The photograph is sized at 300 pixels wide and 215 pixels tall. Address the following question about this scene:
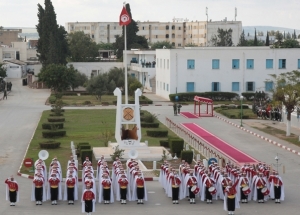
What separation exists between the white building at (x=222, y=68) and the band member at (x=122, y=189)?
42.7m

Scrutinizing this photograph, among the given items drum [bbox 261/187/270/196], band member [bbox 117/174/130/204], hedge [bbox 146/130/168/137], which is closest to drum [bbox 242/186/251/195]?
drum [bbox 261/187/270/196]

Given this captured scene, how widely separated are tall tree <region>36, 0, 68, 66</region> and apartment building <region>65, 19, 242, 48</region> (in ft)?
191

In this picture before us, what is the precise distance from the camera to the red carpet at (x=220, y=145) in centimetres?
3354

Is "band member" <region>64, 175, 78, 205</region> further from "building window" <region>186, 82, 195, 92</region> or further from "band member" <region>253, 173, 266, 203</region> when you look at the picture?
"building window" <region>186, 82, 195, 92</region>

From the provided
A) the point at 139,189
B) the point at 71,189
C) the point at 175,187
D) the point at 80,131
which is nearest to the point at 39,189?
the point at 71,189

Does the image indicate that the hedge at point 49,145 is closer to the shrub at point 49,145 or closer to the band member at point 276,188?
the shrub at point 49,145

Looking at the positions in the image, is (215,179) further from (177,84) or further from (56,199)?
(177,84)

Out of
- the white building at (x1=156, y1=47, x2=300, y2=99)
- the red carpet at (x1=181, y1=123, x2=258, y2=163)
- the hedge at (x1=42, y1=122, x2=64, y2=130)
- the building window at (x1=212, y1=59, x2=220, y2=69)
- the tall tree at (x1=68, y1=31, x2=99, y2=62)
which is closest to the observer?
the red carpet at (x1=181, y1=123, x2=258, y2=163)

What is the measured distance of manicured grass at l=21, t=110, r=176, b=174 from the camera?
1390 inches

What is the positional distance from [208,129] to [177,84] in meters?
22.1

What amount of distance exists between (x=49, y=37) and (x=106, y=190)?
6299 centimetres

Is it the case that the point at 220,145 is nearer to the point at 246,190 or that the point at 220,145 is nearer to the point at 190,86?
the point at 246,190

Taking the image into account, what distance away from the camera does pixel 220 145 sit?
38.0 metres

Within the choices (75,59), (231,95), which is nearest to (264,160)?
(231,95)
